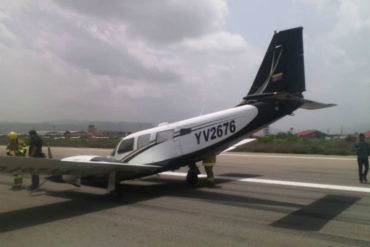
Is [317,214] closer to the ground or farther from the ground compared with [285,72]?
closer to the ground

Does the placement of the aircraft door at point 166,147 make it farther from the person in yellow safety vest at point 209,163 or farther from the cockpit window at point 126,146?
the person in yellow safety vest at point 209,163

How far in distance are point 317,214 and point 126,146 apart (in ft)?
23.1

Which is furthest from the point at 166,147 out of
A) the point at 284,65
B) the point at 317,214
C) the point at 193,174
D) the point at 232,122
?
the point at 317,214

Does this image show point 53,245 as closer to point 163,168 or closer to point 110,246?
point 110,246

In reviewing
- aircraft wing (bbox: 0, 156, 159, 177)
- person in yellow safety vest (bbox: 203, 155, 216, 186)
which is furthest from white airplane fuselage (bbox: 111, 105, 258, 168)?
person in yellow safety vest (bbox: 203, 155, 216, 186)

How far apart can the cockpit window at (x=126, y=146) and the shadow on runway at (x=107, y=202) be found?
1.60m

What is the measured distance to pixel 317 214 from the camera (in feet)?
26.0

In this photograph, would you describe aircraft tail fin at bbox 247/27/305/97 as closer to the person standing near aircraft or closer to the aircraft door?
the aircraft door

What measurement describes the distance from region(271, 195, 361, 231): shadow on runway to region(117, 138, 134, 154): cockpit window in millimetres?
6224

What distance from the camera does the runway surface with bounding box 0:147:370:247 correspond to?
19.9 ft

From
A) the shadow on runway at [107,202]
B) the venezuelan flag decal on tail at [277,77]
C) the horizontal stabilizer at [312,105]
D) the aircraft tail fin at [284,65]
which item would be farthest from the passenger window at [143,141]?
the horizontal stabilizer at [312,105]

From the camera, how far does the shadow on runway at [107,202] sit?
25.3 ft

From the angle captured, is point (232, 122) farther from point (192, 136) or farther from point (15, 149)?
point (15, 149)

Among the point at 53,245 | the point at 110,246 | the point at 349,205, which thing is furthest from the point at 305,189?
the point at 53,245
